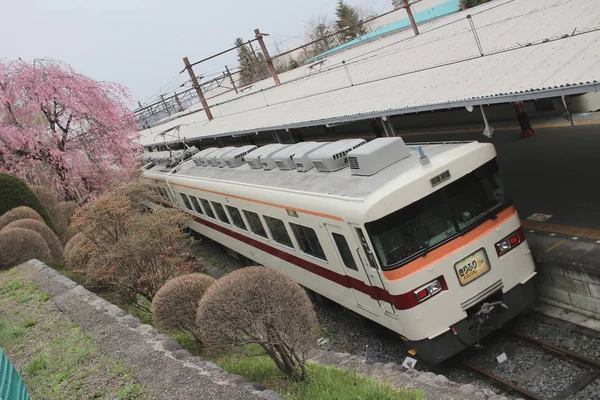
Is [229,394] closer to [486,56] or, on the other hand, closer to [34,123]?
[486,56]

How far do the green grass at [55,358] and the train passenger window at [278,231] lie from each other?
3.44m

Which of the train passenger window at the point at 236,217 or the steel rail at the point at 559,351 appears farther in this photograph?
the train passenger window at the point at 236,217

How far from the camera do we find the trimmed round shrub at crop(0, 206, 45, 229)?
17047 millimetres

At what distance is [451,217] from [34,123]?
19686mm

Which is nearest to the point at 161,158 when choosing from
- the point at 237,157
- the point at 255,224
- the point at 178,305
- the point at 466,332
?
the point at 237,157

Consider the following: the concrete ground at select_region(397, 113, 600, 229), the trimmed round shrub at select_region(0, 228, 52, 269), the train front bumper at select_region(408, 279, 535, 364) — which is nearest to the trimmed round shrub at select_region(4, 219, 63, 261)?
the trimmed round shrub at select_region(0, 228, 52, 269)

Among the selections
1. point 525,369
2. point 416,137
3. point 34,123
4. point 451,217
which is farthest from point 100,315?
point 34,123

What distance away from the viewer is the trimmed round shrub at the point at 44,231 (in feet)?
52.9

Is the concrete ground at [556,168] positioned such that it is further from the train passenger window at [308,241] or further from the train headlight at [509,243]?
the train passenger window at [308,241]

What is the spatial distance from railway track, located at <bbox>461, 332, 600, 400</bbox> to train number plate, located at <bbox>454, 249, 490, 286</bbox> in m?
1.21

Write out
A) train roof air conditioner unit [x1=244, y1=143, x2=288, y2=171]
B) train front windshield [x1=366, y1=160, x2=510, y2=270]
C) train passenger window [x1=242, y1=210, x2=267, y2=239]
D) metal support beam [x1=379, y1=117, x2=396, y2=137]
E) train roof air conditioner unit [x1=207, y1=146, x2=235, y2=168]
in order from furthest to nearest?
train roof air conditioner unit [x1=207, y1=146, x2=235, y2=168], metal support beam [x1=379, y1=117, x2=396, y2=137], train roof air conditioner unit [x1=244, y1=143, x2=288, y2=171], train passenger window [x1=242, y1=210, x2=267, y2=239], train front windshield [x1=366, y1=160, x2=510, y2=270]

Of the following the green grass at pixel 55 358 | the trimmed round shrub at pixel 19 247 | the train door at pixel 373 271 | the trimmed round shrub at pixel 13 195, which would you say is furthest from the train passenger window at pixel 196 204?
the train door at pixel 373 271

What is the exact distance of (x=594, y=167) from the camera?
10.6 meters

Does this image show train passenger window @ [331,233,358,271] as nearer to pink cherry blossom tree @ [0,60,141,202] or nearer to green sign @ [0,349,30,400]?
green sign @ [0,349,30,400]
